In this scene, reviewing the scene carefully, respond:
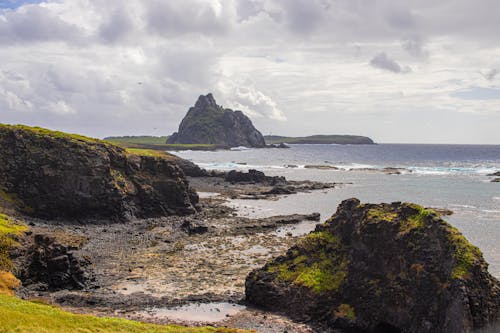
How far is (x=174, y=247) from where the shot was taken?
57812mm

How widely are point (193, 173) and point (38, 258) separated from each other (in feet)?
332

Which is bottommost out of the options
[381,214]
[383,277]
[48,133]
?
[383,277]

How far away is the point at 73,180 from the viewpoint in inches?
2864

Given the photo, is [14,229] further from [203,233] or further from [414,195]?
[414,195]

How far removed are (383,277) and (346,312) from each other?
3.83 m

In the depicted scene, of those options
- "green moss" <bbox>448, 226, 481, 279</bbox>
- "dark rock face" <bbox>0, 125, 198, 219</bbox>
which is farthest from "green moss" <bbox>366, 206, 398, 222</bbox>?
"dark rock face" <bbox>0, 125, 198, 219</bbox>

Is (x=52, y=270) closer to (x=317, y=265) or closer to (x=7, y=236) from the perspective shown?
(x=7, y=236)

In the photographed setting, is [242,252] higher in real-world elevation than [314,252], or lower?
lower

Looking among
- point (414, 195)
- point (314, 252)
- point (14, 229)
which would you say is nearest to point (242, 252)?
point (314, 252)

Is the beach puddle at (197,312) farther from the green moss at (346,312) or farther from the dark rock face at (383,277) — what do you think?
the green moss at (346,312)

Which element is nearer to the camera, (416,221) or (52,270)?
(416,221)

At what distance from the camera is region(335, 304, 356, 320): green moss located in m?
33.6

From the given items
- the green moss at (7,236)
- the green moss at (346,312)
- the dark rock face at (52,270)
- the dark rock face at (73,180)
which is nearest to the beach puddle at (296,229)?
the dark rock face at (73,180)

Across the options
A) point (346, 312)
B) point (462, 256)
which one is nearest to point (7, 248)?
point (346, 312)
